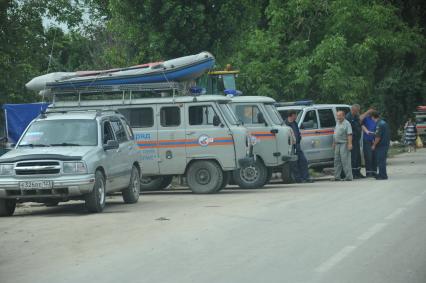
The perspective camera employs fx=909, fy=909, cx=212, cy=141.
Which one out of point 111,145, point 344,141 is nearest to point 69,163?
point 111,145

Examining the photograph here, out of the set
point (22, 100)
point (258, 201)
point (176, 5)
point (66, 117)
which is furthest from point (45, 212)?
point (22, 100)

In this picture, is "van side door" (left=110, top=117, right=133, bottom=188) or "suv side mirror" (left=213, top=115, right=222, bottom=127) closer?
"van side door" (left=110, top=117, right=133, bottom=188)

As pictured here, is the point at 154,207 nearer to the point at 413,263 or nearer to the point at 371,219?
the point at 371,219

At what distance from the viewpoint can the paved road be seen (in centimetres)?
902

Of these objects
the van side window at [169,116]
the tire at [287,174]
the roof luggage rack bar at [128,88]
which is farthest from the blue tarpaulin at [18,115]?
the tire at [287,174]

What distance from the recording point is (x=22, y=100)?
33594 millimetres

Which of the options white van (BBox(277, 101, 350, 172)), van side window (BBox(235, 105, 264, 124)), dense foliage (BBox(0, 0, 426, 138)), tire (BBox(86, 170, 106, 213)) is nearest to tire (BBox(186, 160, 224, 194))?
van side window (BBox(235, 105, 264, 124))

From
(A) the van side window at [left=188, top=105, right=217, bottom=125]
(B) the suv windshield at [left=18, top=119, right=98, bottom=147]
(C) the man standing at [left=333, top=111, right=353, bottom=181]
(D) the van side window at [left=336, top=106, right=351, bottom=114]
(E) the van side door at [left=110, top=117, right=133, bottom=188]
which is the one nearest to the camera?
(B) the suv windshield at [left=18, top=119, right=98, bottom=147]

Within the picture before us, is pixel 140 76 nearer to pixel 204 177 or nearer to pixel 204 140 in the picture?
pixel 204 140

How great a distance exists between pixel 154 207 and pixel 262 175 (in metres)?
5.89

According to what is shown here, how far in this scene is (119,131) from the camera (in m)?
18.4

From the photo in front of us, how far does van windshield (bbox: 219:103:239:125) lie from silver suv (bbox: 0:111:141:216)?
342 centimetres

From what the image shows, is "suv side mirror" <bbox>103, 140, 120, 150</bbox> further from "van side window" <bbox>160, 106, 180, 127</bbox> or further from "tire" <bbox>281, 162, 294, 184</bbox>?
"tire" <bbox>281, 162, 294, 184</bbox>

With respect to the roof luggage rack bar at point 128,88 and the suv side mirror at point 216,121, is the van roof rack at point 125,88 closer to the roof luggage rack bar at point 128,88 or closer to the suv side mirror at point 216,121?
the roof luggage rack bar at point 128,88
